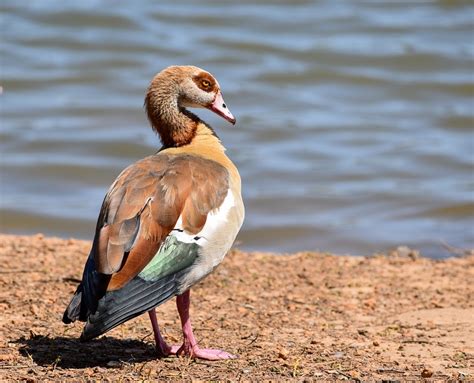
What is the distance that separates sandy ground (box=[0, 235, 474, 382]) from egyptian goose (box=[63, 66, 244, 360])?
0.33 m

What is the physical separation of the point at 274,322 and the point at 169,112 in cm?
153

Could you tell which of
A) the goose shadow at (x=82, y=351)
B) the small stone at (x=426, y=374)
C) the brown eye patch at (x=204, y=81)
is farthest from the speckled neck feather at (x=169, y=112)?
the small stone at (x=426, y=374)

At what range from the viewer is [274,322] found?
21.9 ft

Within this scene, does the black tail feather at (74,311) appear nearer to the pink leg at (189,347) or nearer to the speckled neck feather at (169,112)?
the pink leg at (189,347)

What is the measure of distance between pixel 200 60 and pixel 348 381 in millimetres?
12490

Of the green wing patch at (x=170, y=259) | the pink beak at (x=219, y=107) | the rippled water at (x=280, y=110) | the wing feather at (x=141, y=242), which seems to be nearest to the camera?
the wing feather at (x=141, y=242)

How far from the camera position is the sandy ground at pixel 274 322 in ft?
17.5

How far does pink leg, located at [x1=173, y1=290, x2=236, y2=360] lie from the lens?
217 inches

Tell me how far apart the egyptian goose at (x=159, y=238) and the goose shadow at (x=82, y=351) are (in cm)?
20

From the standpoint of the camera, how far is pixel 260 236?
420 inches

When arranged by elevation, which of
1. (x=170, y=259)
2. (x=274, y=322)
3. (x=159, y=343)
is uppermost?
(x=170, y=259)

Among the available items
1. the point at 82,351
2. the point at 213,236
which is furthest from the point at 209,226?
the point at 82,351

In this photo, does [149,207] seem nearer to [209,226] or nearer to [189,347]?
[209,226]

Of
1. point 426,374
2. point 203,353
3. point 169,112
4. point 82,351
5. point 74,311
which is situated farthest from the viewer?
point 169,112
